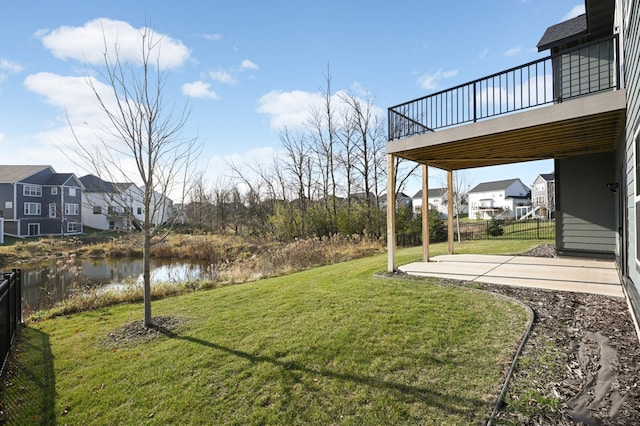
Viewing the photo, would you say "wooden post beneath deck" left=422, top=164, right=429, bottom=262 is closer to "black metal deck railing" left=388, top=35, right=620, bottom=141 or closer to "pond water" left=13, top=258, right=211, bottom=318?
"black metal deck railing" left=388, top=35, right=620, bottom=141

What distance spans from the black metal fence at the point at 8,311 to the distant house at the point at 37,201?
2781 cm

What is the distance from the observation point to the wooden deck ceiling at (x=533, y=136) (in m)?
4.96

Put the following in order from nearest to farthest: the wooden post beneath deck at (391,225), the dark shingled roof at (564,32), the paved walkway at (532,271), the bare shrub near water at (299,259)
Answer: the paved walkway at (532,271) < the wooden post beneath deck at (391,225) < the dark shingled roof at (564,32) < the bare shrub near water at (299,259)

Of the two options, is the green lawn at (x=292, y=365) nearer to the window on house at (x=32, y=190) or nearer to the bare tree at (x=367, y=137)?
the bare tree at (x=367, y=137)

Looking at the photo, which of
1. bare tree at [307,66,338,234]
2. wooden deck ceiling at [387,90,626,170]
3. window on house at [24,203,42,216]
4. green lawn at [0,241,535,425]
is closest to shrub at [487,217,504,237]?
bare tree at [307,66,338,234]

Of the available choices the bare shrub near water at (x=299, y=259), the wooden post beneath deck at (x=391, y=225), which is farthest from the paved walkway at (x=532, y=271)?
the bare shrub near water at (x=299, y=259)

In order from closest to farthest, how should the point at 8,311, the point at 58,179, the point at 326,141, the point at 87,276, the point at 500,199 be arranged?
the point at 8,311 < the point at 87,276 < the point at 326,141 < the point at 58,179 < the point at 500,199

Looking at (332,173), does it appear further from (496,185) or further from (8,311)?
(496,185)

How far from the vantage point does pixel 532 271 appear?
22.7 ft

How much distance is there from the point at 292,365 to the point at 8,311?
4.48 metres

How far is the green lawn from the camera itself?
2832mm

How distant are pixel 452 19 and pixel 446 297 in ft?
28.3

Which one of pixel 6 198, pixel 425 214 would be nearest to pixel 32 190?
pixel 6 198

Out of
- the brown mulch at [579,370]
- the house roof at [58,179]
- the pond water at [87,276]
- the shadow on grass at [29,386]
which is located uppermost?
the house roof at [58,179]
